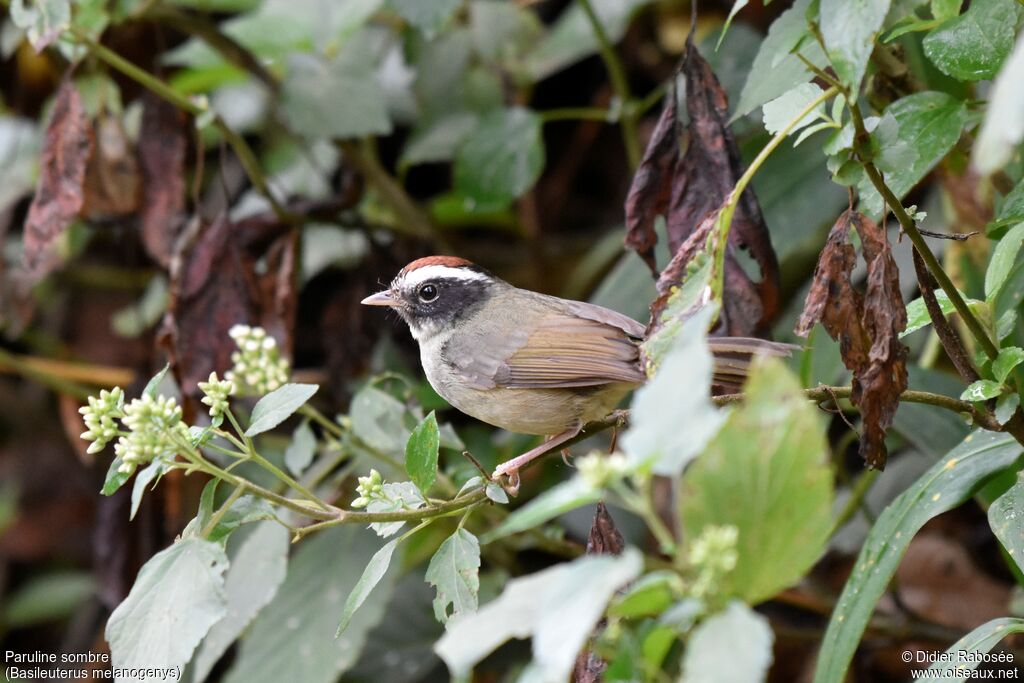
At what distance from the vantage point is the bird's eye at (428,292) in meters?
3.71

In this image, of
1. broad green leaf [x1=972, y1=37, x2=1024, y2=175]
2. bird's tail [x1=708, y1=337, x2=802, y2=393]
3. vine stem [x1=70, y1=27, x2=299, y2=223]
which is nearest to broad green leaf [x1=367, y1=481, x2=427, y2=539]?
bird's tail [x1=708, y1=337, x2=802, y2=393]

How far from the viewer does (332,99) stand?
14.0 feet

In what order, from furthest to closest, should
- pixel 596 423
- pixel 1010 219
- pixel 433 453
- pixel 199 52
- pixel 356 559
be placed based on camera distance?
pixel 199 52 → pixel 356 559 → pixel 596 423 → pixel 1010 219 → pixel 433 453

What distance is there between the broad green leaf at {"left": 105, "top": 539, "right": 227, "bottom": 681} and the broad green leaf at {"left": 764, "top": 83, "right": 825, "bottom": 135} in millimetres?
1297

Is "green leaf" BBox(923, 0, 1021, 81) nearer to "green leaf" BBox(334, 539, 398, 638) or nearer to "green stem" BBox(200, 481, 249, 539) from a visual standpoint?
"green leaf" BBox(334, 539, 398, 638)

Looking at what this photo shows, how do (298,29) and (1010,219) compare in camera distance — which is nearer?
(1010,219)

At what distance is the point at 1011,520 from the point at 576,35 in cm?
311

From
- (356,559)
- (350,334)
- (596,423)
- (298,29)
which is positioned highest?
(298,29)

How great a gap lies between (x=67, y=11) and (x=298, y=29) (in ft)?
4.74

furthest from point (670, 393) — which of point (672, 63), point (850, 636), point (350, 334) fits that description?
point (672, 63)

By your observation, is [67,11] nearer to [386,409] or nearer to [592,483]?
[386,409]

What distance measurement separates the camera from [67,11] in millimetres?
3143

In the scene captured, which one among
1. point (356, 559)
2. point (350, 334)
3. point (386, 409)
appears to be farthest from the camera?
point (350, 334)

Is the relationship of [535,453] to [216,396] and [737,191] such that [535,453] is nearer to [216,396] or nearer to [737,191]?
[216,396]
